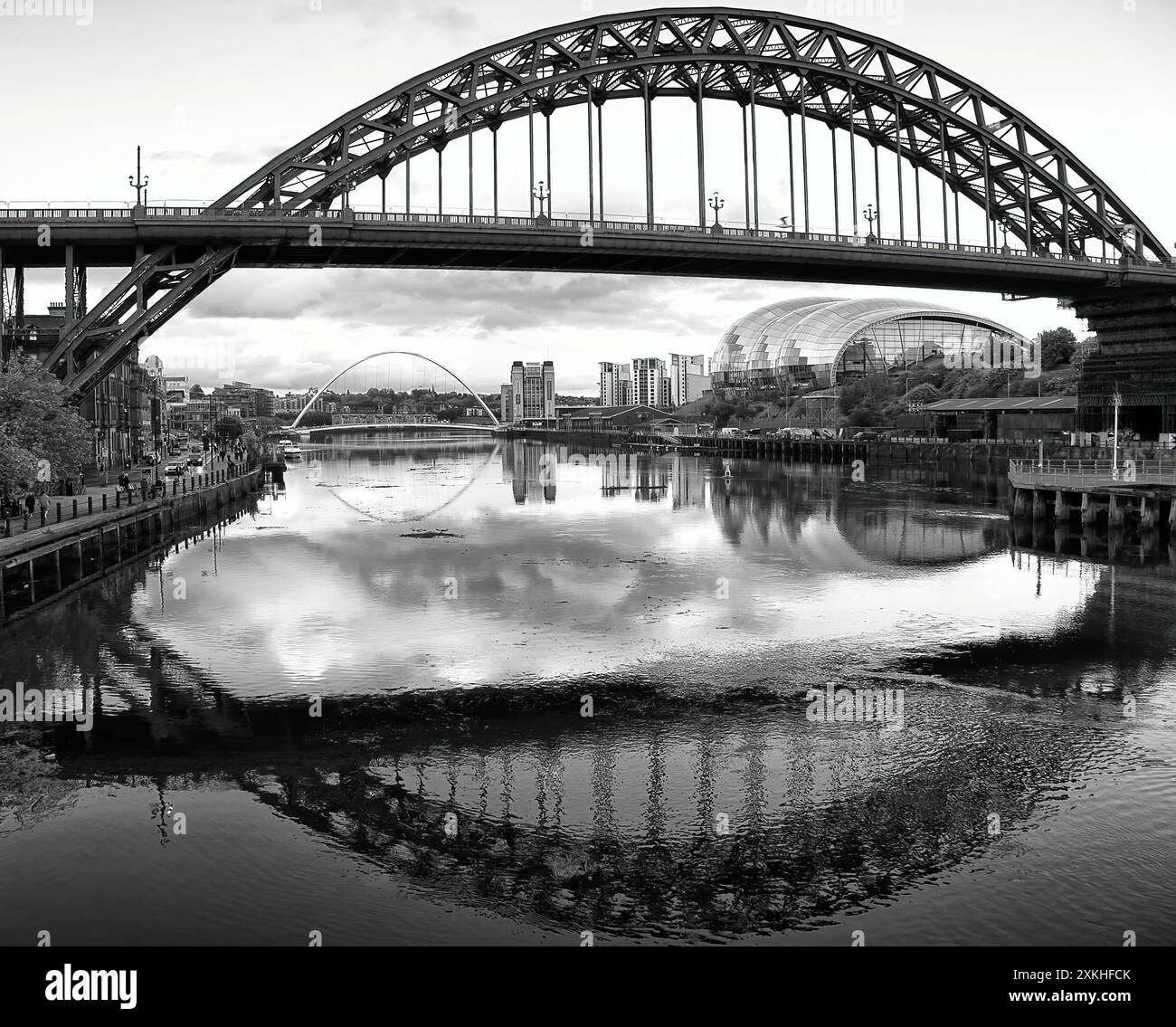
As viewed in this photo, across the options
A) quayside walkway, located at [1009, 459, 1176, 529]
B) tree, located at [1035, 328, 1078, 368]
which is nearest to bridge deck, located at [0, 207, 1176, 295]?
quayside walkway, located at [1009, 459, 1176, 529]

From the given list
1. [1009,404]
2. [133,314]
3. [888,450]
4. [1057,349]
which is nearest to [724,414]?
[1057,349]

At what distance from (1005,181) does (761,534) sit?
118 ft

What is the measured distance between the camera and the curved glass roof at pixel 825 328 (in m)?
175

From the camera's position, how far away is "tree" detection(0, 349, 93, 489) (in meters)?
34.3

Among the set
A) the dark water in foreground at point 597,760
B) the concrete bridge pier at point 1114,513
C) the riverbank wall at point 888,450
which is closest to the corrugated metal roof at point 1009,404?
the riverbank wall at point 888,450

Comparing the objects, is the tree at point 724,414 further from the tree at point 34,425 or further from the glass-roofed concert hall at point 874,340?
the tree at point 34,425

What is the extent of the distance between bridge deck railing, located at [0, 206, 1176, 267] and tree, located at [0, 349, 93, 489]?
6.67 meters

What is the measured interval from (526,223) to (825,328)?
132472 millimetres

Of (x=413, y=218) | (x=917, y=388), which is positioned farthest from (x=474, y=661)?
(x=917, y=388)

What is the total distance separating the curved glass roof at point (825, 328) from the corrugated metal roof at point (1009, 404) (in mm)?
59798

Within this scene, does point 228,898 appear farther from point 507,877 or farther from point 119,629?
point 119,629

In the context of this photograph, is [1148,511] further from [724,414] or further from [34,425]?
[724,414]

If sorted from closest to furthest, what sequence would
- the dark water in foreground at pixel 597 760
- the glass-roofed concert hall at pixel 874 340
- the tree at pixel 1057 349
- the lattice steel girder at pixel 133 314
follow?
the dark water in foreground at pixel 597 760 → the lattice steel girder at pixel 133 314 → the tree at pixel 1057 349 → the glass-roofed concert hall at pixel 874 340
